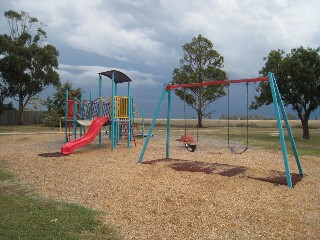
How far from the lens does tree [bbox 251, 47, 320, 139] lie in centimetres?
1962

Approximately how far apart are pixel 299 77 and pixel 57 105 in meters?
25.2

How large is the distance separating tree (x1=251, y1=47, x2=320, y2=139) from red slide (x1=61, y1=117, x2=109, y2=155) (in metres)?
11.8

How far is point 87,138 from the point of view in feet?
42.5

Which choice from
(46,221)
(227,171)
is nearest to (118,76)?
(227,171)

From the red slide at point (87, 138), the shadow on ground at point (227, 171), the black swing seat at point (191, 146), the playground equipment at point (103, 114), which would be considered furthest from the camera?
the playground equipment at point (103, 114)

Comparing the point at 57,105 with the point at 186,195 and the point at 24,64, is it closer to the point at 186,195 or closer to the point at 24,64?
the point at 24,64

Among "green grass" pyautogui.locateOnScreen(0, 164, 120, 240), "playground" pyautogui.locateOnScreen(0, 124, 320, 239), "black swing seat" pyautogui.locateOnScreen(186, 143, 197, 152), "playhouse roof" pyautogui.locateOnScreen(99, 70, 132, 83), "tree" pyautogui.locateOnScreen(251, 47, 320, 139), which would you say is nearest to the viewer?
"green grass" pyautogui.locateOnScreen(0, 164, 120, 240)

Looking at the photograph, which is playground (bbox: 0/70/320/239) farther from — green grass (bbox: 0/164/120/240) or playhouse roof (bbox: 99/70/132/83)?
playhouse roof (bbox: 99/70/132/83)

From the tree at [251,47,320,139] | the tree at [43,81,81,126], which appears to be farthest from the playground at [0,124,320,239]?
the tree at [43,81,81,126]

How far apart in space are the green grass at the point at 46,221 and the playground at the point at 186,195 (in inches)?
10.1

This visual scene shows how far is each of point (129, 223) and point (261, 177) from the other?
422 cm

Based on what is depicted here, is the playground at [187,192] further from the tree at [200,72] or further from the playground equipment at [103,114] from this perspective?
the tree at [200,72]

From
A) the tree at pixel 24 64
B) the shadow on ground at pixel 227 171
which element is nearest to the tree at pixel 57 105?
the tree at pixel 24 64

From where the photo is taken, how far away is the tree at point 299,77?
19.6 m
